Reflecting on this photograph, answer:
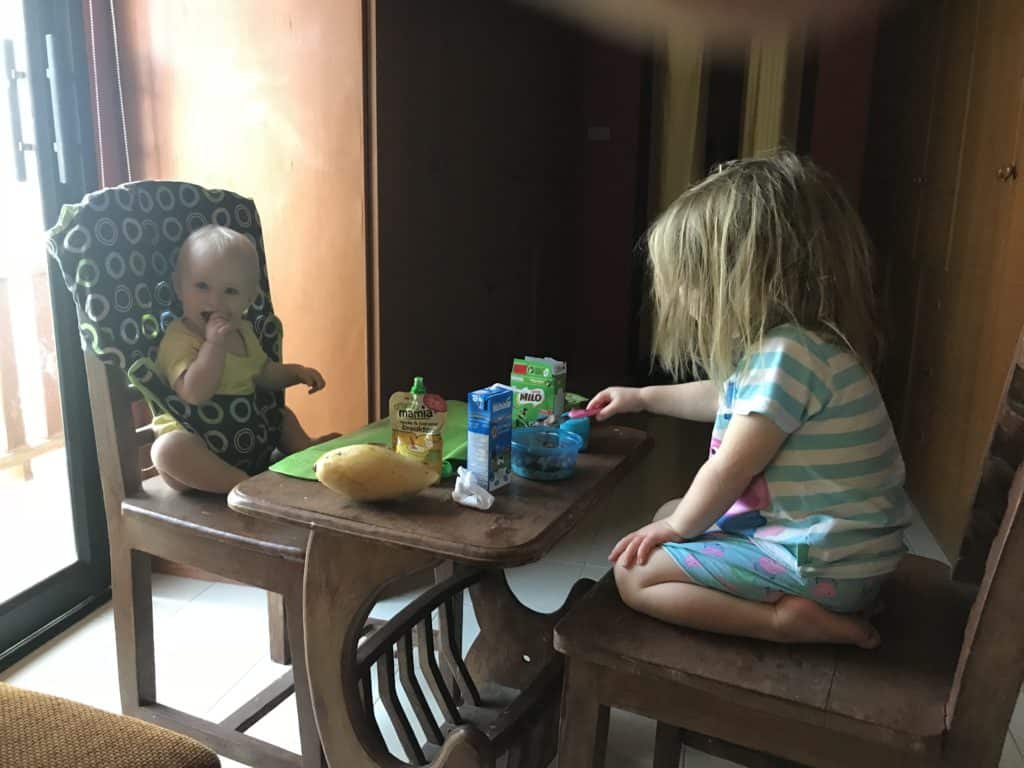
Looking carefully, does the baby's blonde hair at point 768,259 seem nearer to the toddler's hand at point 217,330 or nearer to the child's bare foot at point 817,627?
the child's bare foot at point 817,627

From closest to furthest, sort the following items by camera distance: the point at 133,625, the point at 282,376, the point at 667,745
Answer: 1. the point at 667,745
2. the point at 133,625
3. the point at 282,376

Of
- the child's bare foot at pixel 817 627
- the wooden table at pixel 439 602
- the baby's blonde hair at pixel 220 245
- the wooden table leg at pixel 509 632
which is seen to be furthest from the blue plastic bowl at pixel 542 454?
the baby's blonde hair at pixel 220 245

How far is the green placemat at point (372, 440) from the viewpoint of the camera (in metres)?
1.22

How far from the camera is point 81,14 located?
2.01m

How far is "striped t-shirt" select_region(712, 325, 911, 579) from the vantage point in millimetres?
1048

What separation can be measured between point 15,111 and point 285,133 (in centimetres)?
59

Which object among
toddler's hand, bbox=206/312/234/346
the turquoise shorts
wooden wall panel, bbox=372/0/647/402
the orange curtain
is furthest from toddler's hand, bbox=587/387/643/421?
the orange curtain

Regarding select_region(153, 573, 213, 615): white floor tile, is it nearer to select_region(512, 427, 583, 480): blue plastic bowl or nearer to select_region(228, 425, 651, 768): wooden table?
select_region(228, 425, 651, 768): wooden table

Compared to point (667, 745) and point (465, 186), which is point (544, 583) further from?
point (465, 186)

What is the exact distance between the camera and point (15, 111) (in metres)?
1.92

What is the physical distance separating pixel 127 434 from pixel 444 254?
45.9 inches

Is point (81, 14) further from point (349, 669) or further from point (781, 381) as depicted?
point (781, 381)

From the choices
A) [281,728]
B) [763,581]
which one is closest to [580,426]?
[763,581]

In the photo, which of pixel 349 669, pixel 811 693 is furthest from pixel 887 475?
pixel 349 669
